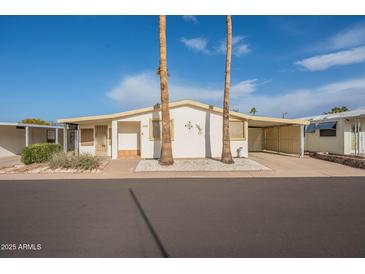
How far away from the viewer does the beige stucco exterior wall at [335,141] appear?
13.7 meters

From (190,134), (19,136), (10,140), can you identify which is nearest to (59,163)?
(190,134)

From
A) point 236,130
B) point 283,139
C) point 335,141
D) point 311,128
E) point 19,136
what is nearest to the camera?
point 236,130

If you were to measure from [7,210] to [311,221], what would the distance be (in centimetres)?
615

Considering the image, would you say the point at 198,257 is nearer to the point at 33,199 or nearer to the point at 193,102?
the point at 33,199

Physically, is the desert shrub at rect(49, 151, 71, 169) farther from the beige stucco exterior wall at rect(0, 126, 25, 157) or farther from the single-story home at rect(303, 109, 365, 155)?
the single-story home at rect(303, 109, 365, 155)

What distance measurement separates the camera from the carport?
14145 mm

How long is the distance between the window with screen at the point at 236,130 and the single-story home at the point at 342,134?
622 centimetres

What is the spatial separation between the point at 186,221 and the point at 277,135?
16.8 m

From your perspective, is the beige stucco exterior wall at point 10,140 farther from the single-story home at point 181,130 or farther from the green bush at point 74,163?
the green bush at point 74,163

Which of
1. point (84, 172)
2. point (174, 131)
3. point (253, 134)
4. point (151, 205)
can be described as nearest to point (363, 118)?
point (253, 134)

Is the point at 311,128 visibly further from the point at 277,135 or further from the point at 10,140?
the point at 10,140

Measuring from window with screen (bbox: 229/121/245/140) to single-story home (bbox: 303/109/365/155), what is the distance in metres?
6.22

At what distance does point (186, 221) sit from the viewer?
3.96m

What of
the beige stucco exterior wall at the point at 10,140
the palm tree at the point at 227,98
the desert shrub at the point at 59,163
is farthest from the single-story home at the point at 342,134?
the beige stucco exterior wall at the point at 10,140
